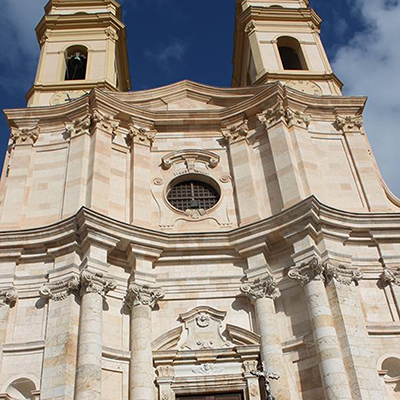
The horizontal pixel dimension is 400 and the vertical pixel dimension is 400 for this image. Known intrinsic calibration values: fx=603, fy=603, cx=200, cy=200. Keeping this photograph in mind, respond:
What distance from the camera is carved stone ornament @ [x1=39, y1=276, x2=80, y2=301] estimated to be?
15.9 metres

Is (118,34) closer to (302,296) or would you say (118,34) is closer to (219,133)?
(219,133)

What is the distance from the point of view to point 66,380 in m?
14.3

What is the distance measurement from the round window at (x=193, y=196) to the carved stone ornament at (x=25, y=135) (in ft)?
17.1

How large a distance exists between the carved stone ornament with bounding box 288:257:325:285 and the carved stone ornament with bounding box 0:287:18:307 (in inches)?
295

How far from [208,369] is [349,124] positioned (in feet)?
34.6

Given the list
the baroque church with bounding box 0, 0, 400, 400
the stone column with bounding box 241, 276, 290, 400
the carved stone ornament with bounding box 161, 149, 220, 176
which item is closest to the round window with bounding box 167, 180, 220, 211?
the baroque church with bounding box 0, 0, 400, 400

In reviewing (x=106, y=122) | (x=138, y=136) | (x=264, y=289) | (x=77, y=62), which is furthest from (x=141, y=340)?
(x=77, y=62)

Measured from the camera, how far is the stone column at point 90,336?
14.0 m

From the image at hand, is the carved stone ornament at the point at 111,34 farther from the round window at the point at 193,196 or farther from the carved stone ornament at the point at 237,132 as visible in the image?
the round window at the point at 193,196

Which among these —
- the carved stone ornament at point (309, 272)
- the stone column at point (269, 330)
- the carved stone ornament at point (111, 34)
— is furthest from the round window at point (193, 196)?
the carved stone ornament at point (111, 34)

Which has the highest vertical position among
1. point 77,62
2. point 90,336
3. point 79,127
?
point 77,62

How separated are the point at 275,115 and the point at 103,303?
9.11 metres

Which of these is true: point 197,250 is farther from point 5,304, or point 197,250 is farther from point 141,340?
point 5,304

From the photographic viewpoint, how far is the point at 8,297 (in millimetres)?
16172
